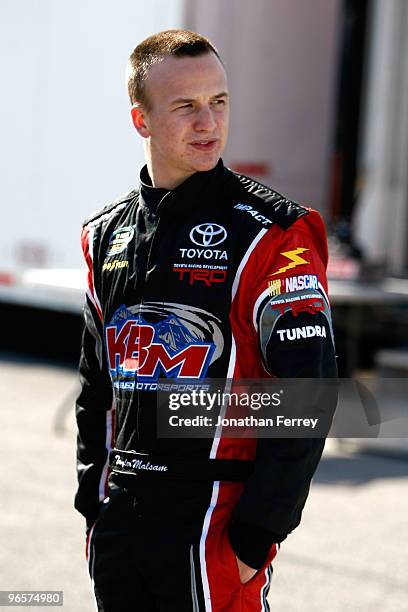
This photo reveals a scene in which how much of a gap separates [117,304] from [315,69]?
22.2 ft

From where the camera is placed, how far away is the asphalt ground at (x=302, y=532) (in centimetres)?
407

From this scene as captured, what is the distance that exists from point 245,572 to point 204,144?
89cm

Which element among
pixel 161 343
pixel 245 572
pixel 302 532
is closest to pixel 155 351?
pixel 161 343

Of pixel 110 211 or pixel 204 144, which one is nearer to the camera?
pixel 204 144

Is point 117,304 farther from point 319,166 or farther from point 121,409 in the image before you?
point 319,166

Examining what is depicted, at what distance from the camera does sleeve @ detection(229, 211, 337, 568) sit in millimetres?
2121

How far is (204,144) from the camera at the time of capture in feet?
7.43

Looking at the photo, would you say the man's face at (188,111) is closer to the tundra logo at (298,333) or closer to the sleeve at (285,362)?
the sleeve at (285,362)

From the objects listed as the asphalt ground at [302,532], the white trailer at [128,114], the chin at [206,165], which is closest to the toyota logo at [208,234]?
the chin at [206,165]

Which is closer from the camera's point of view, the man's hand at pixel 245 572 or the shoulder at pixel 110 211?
the man's hand at pixel 245 572

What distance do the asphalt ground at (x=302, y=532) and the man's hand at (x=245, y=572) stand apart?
1811mm

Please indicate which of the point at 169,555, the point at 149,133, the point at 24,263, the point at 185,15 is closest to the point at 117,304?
the point at 149,133

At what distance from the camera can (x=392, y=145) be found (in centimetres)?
795

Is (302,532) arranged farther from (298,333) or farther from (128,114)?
(128,114)
